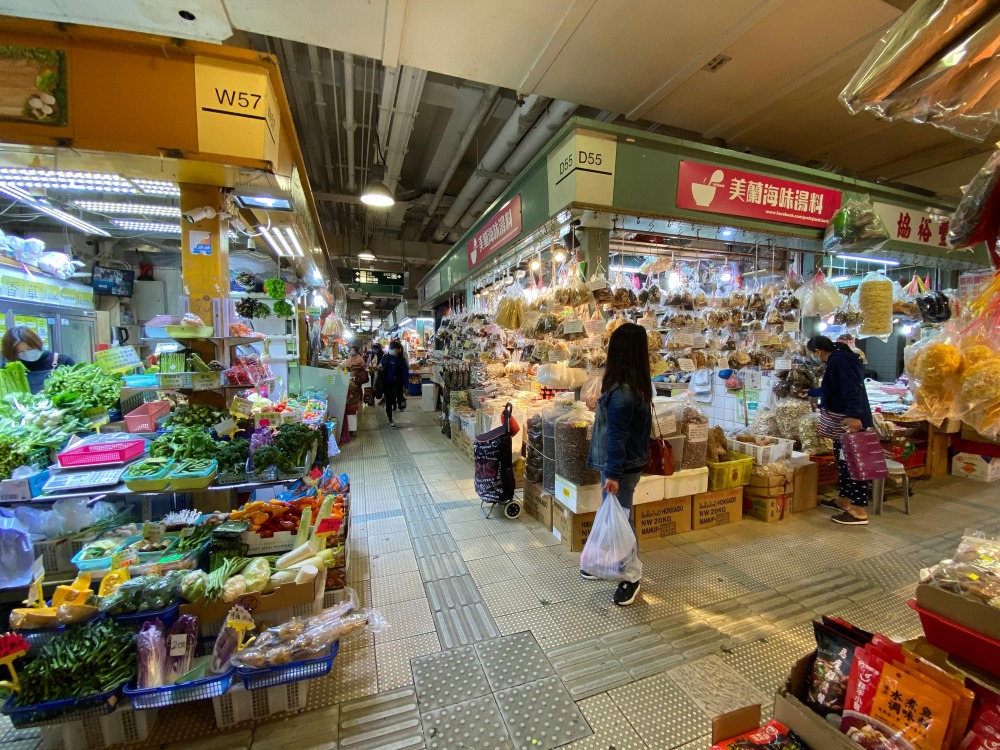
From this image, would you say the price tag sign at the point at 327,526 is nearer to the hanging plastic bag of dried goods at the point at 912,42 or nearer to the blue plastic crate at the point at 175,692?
the blue plastic crate at the point at 175,692

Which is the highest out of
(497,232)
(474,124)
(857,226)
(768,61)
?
(474,124)

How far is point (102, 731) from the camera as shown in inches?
71.3

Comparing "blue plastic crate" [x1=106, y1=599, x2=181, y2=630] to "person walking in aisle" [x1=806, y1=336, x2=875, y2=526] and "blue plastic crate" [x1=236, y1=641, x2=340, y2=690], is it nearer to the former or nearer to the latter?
"blue plastic crate" [x1=236, y1=641, x2=340, y2=690]

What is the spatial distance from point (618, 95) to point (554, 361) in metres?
2.61

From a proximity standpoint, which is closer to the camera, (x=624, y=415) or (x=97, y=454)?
(x=97, y=454)

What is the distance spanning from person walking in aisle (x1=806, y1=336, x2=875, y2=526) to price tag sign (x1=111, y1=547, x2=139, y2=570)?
18.9 ft

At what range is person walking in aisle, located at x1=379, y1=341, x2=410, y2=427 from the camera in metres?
9.23

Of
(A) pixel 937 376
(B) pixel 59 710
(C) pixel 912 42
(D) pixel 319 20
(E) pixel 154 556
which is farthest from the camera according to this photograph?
(D) pixel 319 20

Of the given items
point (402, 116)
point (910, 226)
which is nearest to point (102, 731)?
point (402, 116)

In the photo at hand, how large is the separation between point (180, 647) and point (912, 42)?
3.44 meters

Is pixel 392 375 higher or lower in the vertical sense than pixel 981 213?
lower

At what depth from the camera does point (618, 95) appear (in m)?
3.85

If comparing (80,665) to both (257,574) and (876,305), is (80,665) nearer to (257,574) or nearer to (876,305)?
(257,574)

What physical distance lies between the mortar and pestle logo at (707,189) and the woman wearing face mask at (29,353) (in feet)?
21.6
